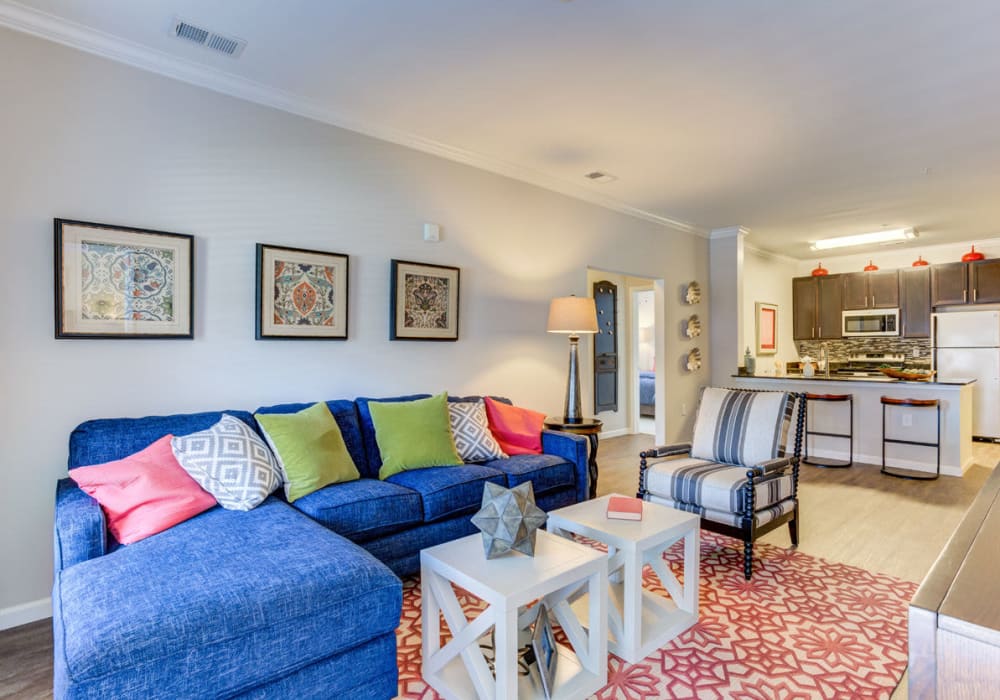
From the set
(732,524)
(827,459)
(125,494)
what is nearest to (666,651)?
(732,524)

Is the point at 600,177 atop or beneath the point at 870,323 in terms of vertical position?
atop

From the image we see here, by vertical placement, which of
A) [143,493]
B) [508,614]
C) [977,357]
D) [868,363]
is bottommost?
[508,614]

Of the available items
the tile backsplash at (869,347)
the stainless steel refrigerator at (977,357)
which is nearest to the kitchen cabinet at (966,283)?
the stainless steel refrigerator at (977,357)

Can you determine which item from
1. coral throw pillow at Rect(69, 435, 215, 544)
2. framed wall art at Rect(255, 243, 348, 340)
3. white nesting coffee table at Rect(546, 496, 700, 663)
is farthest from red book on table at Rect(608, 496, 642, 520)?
framed wall art at Rect(255, 243, 348, 340)

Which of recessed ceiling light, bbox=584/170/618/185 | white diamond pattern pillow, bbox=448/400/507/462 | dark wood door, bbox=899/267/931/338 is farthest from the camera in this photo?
dark wood door, bbox=899/267/931/338

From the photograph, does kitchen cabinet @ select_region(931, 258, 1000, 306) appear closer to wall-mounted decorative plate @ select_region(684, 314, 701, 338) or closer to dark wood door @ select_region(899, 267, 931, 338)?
dark wood door @ select_region(899, 267, 931, 338)

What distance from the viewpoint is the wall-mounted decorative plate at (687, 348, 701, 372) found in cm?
625

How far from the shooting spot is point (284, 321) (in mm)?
3098

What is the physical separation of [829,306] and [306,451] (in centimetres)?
811

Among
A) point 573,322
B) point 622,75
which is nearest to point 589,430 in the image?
point 573,322

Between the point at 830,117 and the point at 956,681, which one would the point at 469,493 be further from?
the point at 830,117

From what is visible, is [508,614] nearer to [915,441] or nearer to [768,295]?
[915,441]

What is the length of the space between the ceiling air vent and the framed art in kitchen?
919 mm

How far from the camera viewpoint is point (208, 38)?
99.7 inches
